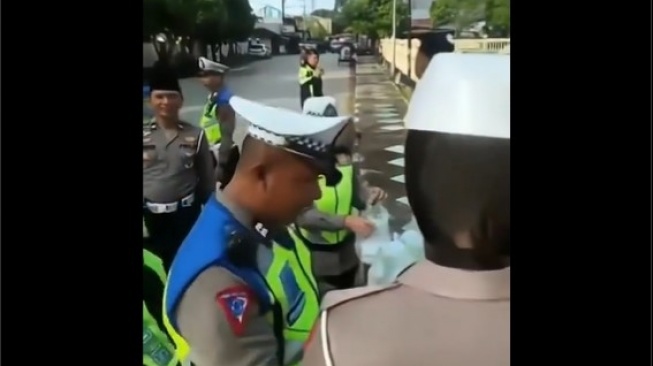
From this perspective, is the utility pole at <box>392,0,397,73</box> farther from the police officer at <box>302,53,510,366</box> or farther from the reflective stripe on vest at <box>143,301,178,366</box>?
the reflective stripe on vest at <box>143,301,178,366</box>

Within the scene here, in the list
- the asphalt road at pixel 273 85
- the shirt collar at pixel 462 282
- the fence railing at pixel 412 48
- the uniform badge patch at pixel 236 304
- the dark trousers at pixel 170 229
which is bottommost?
the uniform badge patch at pixel 236 304

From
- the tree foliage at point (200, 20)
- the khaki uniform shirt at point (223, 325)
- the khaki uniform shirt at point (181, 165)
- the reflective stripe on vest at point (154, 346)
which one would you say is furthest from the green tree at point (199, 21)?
the reflective stripe on vest at point (154, 346)

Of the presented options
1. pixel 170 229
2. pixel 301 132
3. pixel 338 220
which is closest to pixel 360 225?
pixel 338 220

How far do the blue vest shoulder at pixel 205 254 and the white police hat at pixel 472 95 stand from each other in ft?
0.93

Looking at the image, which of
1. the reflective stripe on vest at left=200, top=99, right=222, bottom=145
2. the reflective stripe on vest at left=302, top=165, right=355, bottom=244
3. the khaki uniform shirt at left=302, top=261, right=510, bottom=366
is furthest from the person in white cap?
the khaki uniform shirt at left=302, top=261, right=510, bottom=366

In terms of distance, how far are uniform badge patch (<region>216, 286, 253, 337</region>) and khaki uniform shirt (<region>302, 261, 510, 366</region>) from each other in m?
0.09

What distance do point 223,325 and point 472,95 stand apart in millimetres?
408

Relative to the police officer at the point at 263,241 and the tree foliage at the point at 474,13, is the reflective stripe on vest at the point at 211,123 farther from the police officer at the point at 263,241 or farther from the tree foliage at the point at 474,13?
the tree foliage at the point at 474,13

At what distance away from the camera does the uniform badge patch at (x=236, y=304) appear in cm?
102

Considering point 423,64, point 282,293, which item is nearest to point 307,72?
point 423,64

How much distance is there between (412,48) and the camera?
1.03m

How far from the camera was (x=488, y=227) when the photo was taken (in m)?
1.02
